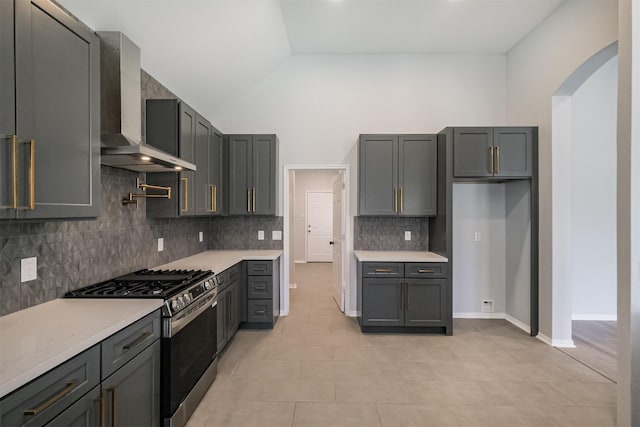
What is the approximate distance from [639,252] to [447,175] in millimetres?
1978

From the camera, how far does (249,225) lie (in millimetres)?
4473

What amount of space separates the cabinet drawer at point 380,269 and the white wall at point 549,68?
5.49 ft

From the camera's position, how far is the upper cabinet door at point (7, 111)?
1205 mm

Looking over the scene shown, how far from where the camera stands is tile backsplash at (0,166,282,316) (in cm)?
165

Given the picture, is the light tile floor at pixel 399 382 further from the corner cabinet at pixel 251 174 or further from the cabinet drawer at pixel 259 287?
the corner cabinet at pixel 251 174

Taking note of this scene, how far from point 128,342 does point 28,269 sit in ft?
2.44

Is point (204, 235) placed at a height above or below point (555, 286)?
above

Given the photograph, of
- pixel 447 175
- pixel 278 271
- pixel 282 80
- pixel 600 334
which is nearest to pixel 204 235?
pixel 278 271

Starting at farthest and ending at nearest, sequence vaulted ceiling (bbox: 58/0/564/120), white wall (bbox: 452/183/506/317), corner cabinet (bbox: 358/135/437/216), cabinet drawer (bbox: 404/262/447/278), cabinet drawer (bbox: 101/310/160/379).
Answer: white wall (bbox: 452/183/506/317), corner cabinet (bbox: 358/135/437/216), cabinet drawer (bbox: 404/262/447/278), vaulted ceiling (bbox: 58/0/564/120), cabinet drawer (bbox: 101/310/160/379)

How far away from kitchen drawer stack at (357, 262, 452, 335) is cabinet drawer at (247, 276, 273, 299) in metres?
1.14

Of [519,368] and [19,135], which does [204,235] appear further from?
[519,368]

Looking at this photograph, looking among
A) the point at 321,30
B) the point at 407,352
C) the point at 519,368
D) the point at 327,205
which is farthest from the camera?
the point at 327,205

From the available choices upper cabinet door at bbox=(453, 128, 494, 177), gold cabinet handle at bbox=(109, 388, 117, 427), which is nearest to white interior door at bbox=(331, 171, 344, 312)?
upper cabinet door at bbox=(453, 128, 494, 177)

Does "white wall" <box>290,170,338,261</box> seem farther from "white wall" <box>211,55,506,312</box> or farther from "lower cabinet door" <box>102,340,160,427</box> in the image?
"lower cabinet door" <box>102,340,160,427</box>
